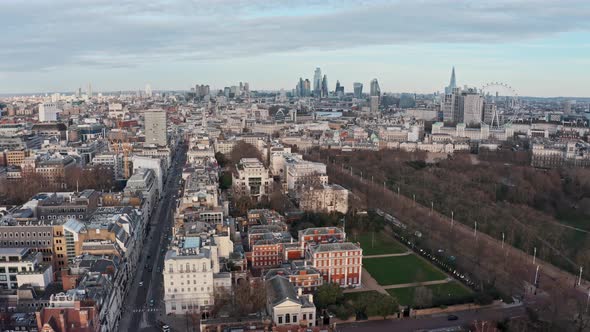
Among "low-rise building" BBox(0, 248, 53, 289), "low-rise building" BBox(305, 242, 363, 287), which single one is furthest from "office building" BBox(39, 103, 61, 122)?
"low-rise building" BBox(305, 242, 363, 287)

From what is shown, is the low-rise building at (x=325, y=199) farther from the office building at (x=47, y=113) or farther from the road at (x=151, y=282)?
the office building at (x=47, y=113)

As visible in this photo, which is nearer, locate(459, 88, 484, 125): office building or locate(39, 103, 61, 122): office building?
locate(39, 103, 61, 122): office building

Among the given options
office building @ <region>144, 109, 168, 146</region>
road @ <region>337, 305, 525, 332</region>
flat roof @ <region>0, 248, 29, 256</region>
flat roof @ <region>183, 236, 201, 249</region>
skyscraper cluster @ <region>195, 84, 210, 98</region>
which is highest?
skyscraper cluster @ <region>195, 84, 210, 98</region>

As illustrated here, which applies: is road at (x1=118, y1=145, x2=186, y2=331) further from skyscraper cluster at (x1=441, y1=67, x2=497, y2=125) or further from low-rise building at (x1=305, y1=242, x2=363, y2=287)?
skyscraper cluster at (x1=441, y1=67, x2=497, y2=125)

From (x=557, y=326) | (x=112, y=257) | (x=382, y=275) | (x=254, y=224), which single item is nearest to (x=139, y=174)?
(x=254, y=224)

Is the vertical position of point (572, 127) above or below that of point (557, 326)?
above

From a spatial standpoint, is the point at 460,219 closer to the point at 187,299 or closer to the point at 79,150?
the point at 187,299
